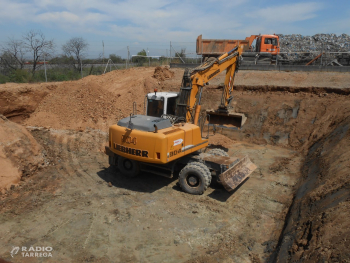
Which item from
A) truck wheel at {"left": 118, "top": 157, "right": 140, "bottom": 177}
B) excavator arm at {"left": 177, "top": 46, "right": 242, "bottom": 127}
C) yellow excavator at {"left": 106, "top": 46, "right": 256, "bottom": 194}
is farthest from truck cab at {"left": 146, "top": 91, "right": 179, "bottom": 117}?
truck wheel at {"left": 118, "top": 157, "right": 140, "bottom": 177}

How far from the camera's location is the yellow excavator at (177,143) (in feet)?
24.6

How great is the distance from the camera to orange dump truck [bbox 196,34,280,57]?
20109mm

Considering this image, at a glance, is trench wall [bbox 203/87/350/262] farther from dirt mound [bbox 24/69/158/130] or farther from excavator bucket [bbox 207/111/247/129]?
dirt mound [bbox 24/69/158/130]

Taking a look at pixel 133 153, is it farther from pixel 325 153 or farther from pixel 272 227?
pixel 325 153

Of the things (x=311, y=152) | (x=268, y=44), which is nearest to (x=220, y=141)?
(x=311, y=152)

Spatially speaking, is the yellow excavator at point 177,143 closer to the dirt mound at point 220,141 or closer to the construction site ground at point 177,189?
→ the construction site ground at point 177,189

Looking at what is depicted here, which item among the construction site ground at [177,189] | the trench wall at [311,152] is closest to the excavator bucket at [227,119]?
the construction site ground at [177,189]

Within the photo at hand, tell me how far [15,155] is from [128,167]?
3.41 metres

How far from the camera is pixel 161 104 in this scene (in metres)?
8.78

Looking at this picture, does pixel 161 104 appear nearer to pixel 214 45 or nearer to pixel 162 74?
pixel 162 74

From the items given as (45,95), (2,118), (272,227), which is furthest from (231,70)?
(45,95)

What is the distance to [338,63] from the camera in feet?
59.9
